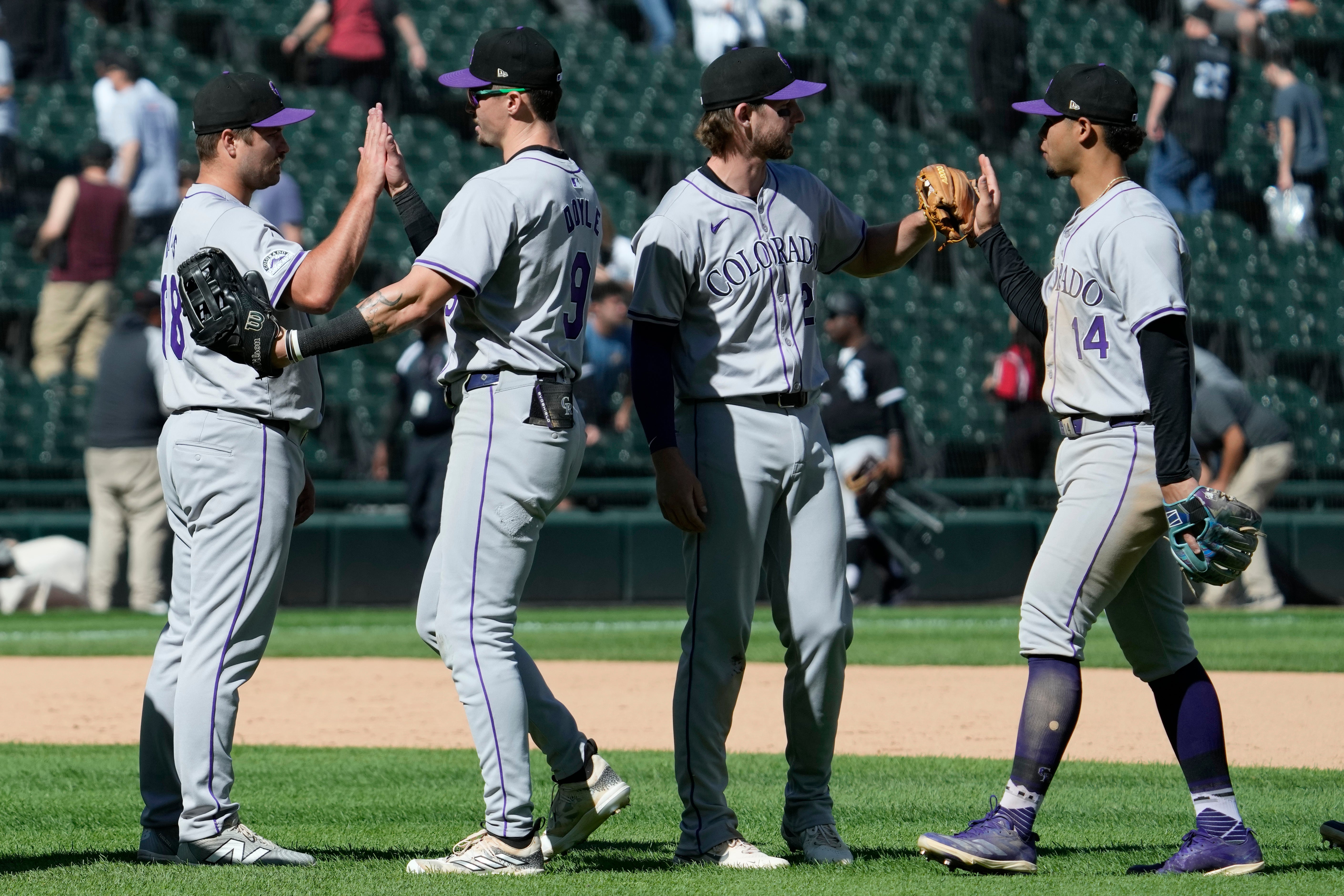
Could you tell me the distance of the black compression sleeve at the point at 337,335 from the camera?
11.9ft

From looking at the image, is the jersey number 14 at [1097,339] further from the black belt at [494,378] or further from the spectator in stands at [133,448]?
the spectator in stands at [133,448]

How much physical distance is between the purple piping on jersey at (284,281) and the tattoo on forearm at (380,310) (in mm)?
222

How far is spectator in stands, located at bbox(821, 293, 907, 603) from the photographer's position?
437 inches

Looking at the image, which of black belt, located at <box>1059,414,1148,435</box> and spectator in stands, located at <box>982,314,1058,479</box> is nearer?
black belt, located at <box>1059,414,1148,435</box>

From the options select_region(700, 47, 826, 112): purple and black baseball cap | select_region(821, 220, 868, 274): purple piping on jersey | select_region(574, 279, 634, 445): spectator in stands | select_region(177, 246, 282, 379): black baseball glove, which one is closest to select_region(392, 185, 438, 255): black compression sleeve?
select_region(177, 246, 282, 379): black baseball glove

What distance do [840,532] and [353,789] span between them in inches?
79.8

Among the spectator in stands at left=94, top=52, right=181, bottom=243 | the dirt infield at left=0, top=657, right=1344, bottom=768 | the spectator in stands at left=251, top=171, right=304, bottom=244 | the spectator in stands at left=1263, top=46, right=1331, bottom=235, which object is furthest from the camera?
the spectator in stands at left=1263, top=46, right=1331, bottom=235

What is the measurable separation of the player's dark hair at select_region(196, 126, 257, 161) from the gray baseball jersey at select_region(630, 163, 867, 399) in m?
0.98

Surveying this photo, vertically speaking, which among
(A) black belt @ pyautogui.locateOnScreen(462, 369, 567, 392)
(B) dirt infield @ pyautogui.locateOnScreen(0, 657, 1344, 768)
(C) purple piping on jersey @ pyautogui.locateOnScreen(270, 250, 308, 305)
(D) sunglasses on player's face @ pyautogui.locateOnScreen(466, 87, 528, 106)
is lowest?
(B) dirt infield @ pyautogui.locateOnScreen(0, 657, 1344, 768)

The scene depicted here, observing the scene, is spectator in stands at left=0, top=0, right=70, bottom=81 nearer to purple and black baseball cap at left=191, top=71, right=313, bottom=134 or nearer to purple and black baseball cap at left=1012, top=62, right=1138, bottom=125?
purple and black baseball cap at left=191, top=71, right=313, bottom=134

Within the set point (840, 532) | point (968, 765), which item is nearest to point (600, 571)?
point (968, 765)

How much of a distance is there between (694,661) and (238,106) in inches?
67.6

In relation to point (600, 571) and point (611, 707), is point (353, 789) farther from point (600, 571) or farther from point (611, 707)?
point (600, 571)

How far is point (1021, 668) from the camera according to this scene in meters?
8.32
